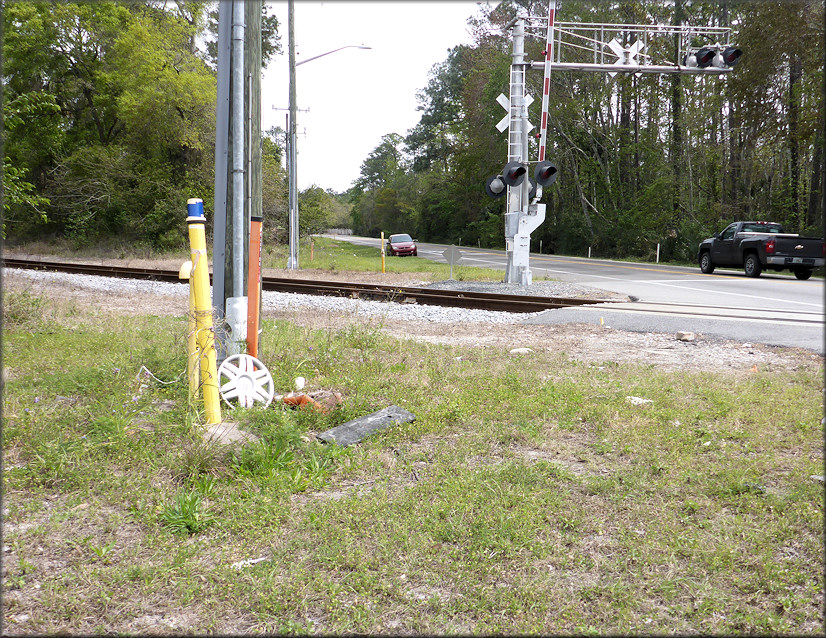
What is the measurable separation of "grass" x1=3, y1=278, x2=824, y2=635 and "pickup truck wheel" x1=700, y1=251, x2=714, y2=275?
1835 cm

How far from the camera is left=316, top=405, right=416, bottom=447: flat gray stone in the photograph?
4.95 meters

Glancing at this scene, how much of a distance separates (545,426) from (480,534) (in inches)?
77.5

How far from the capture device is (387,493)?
4.05 metres

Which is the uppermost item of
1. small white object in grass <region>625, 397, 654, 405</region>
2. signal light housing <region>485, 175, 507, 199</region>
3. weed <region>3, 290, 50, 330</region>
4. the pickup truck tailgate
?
signal light housing <region>485, 175, 507, 199</region>

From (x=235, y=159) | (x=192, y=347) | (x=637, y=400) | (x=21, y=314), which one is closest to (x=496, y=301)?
(x=637, y=400)

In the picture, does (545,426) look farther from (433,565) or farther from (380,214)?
(380,214)

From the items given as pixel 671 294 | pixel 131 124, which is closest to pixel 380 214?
pixel 131 124

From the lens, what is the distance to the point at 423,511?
375 centimetres

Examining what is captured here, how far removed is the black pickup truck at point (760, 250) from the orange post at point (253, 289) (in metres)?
16.3

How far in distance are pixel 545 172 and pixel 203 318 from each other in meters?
12.6

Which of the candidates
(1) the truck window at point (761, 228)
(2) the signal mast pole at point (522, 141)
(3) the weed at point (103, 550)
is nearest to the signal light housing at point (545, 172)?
(2) the signal mast pole at point (522, 141)

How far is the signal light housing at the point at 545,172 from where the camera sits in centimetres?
1587

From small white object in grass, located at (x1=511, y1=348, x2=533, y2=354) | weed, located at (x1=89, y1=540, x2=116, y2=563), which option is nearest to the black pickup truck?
small white object in grass, located at (x1=511, y1=348, x2=533, y2=354)

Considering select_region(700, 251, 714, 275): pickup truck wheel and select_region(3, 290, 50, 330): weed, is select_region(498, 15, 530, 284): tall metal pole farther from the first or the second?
select_region(3, 290, 50, 330): weed
